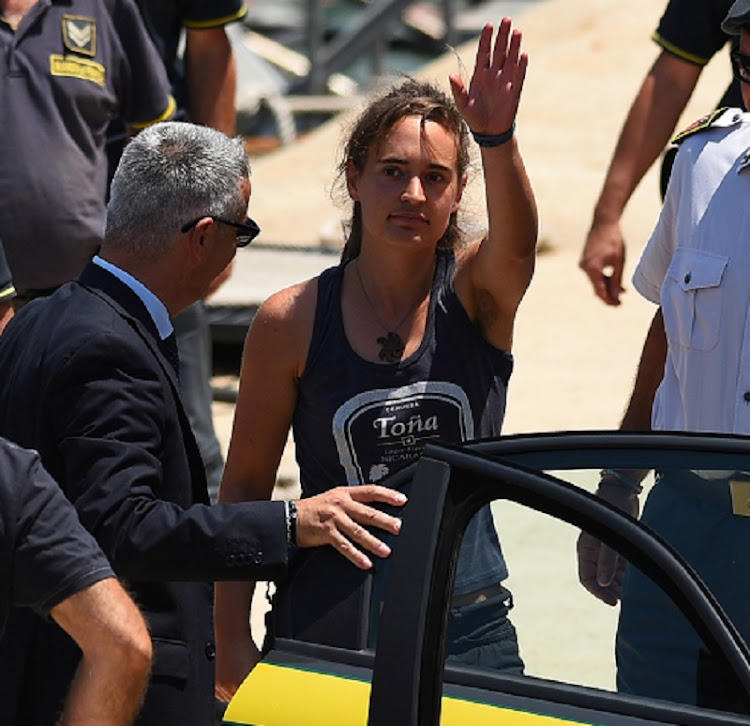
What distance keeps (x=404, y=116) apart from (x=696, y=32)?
4.81 ft

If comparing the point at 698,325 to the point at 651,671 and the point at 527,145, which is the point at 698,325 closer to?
the point at 651,671

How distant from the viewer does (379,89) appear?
353cm

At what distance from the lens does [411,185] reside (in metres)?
3.38

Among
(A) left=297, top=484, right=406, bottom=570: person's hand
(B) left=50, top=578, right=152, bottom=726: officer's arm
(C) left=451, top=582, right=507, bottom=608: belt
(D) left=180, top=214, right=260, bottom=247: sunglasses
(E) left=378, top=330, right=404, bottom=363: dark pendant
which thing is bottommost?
(B) left=50, top=578, right=152, bottom=726: officer's arm

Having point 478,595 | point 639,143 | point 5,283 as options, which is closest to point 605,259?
point 639,143

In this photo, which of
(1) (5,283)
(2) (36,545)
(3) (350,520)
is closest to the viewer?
(2) (36,545)

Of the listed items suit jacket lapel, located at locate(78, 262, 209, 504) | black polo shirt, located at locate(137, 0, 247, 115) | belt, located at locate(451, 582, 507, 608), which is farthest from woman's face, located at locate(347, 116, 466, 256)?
black polo shirt, located at locate(137, 0, 247, 115)

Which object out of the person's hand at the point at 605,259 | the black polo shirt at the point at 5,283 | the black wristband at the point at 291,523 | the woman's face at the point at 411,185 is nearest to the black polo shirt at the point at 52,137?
the black polo shirt at the point at 5,283

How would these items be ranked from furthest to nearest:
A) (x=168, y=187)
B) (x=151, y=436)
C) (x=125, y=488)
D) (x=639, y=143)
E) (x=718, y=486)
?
1. (x=639, y=143)
2. (x=168, y=187)
3. (x=151, y=436)
4. (x=125, y=488)
5. (x=718, y=486)

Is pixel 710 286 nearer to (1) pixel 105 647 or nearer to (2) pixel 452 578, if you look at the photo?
(2) pixel 452 578

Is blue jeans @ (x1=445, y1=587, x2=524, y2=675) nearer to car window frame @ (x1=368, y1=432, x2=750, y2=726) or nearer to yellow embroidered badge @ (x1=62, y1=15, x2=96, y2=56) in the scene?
car window frame @ (x1=368, y1=432, x2=750, y2=726)

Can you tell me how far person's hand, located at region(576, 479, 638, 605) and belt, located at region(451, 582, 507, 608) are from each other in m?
0.13

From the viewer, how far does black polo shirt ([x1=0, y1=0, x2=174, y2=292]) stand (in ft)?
15.6

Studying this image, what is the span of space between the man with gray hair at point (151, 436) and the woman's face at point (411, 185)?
292 millimetres
